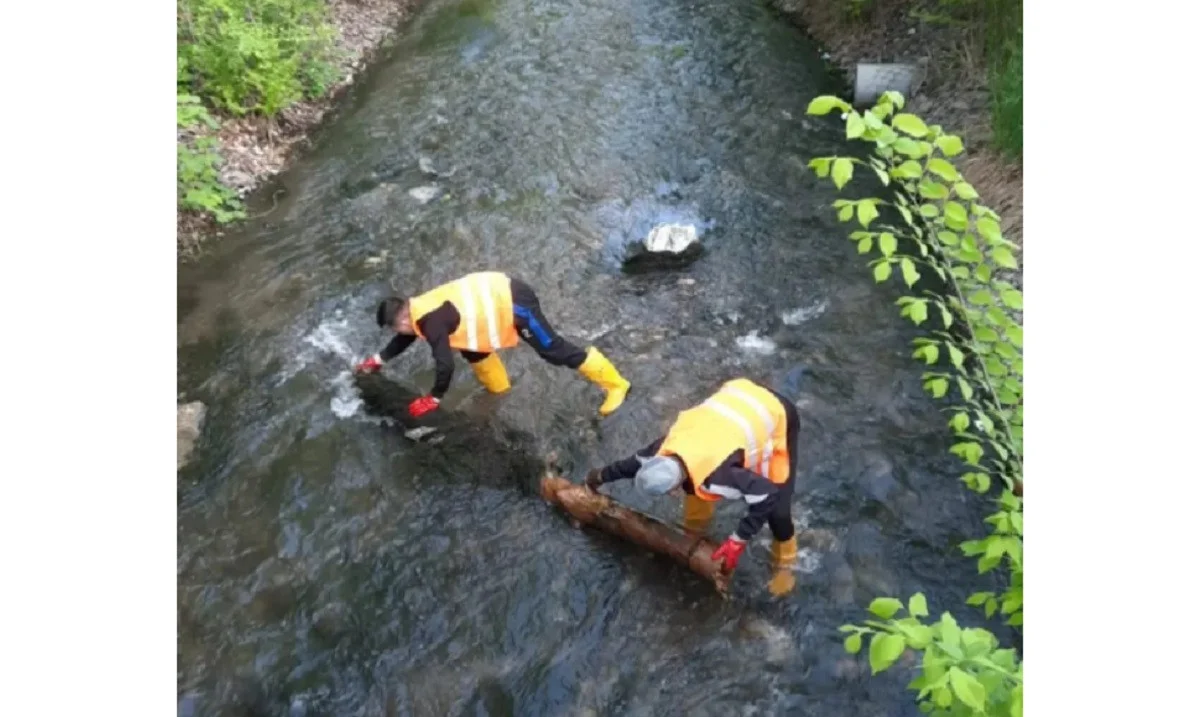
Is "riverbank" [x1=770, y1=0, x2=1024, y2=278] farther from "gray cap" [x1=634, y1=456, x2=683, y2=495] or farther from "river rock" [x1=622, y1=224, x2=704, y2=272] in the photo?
"gray cap" [x1=634, y1=456, x2=683, y2=495]

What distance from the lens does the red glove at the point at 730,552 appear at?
194 inches

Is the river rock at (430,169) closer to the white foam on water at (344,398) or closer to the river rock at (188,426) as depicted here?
the white foam on water at (344,398)

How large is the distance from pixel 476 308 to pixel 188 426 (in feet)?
8.59

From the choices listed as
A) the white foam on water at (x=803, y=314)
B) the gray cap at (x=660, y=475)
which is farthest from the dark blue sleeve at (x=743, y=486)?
the white foam on water at (x=803, y=314)

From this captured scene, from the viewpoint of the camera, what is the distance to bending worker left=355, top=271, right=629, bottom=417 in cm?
582

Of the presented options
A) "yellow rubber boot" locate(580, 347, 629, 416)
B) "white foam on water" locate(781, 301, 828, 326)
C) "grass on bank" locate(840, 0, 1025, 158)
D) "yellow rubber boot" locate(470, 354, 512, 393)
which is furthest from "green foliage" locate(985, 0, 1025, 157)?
"yellow rubber boot" locate(470, 354, 512, 393)

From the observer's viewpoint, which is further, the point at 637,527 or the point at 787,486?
the point at 637,527

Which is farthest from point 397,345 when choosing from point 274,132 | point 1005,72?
point 1005,72

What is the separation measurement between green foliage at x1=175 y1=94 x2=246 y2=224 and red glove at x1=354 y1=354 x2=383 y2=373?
3.06 meters

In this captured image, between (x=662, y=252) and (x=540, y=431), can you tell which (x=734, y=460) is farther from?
(x=662, y=252)

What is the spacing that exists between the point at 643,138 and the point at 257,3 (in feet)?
17.7

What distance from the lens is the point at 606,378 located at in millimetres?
6602

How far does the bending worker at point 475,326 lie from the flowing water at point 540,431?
1.74 feet

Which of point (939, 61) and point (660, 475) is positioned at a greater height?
point (660, 475)
